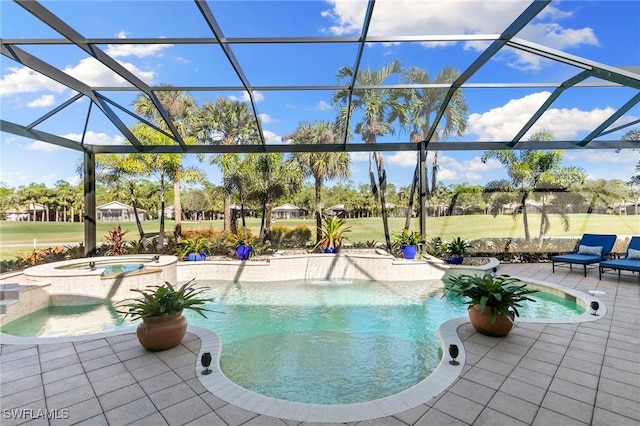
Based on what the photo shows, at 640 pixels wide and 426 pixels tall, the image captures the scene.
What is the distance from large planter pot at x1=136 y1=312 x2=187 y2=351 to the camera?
3420 millimetres

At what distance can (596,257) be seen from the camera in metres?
7.77

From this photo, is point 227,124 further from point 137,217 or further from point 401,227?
point 401,227

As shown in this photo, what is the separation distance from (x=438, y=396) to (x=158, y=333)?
114 inches

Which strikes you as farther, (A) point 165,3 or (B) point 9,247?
(B) point 9,247

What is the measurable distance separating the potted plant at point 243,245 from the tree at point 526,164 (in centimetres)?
816

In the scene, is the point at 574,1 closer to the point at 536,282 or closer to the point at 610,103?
the point at 610,103

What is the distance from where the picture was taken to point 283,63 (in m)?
6.86

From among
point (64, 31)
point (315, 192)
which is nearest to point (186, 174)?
point (315, 192)

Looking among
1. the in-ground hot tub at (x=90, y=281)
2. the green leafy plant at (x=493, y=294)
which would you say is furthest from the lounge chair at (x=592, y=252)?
the in-ground hot tub at (x=90, y=281)

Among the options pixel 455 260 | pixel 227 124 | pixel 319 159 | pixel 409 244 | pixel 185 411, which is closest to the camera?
pixel 185 411

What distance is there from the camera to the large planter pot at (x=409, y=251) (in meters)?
9.06

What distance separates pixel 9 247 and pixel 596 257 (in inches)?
625

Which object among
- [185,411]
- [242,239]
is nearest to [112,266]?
[242,239]

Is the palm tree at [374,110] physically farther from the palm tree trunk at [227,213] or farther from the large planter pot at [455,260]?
the palm tree trunk at [227,213]
